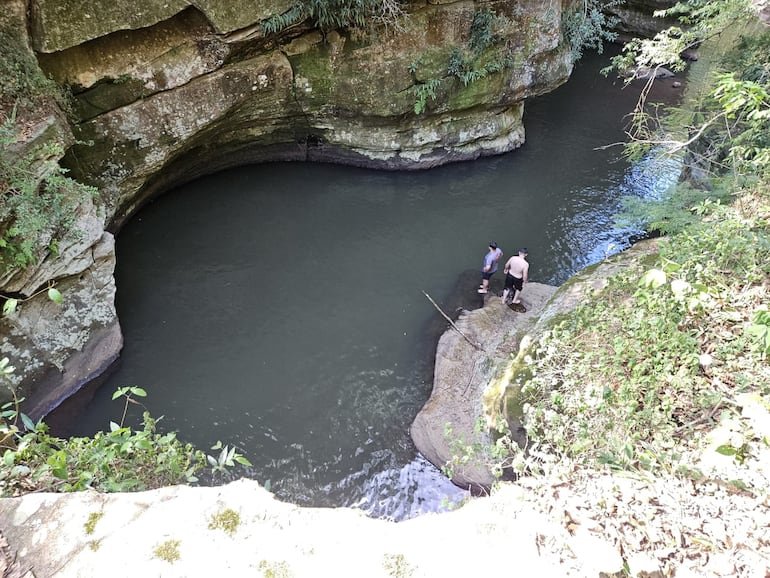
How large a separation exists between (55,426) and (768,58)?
12.3 metres

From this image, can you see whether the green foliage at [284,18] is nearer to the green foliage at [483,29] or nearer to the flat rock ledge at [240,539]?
the green foliage at [483,29]

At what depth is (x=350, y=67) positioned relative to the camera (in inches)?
398

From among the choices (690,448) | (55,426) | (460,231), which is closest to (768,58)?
(460,231)

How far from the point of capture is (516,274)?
333 inches

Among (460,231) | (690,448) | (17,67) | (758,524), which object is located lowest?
(460,231)

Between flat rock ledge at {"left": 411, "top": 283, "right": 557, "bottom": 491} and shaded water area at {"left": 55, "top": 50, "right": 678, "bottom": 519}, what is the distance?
27cm

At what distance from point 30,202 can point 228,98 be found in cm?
462

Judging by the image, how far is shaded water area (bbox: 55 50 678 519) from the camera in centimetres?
661

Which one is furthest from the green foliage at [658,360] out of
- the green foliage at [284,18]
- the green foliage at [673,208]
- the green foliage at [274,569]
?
the green foliage at [284,18]

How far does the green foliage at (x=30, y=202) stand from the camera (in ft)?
18.6

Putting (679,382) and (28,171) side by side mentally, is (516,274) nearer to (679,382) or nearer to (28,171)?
(679,382)

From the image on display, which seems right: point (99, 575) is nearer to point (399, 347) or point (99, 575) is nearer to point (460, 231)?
point (399, 347)

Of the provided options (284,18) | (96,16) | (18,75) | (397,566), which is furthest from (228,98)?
(397,566)

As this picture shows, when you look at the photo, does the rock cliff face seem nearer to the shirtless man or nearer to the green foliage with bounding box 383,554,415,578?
the shirtless man
